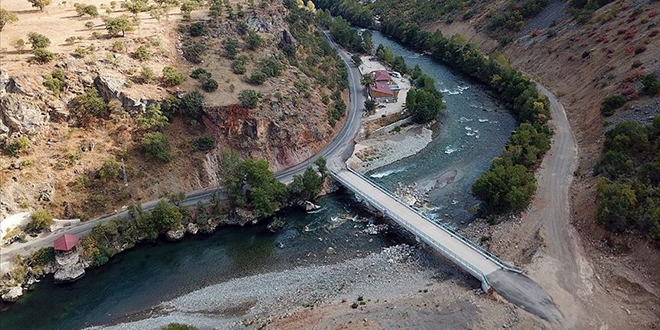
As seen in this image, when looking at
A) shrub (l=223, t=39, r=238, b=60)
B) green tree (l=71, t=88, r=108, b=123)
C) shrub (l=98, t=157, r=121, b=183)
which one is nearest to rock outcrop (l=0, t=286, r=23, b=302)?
shrub (l=98, t=157, r=121, b=183)

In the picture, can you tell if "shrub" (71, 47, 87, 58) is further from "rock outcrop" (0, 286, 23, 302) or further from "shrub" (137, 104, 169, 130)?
"rock outcrop" (0, 286, 23, 302)

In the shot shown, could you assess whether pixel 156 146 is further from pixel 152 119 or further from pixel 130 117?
pixel 130 117

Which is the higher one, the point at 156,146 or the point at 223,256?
the point at 156,146

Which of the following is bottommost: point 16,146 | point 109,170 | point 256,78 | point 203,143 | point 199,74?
point 109,170

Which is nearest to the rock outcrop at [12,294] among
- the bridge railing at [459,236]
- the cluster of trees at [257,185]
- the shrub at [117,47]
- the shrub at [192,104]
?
the cluster of trees at [257,185]

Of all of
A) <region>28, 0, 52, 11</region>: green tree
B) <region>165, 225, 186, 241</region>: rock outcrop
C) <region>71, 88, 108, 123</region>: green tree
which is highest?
<region>28, 0, 52, 11</region>: green tree

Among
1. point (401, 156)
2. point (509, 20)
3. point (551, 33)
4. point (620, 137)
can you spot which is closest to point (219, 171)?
point (401, 156)

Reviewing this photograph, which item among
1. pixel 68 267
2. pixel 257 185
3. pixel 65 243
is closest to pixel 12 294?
pixel 68 267
